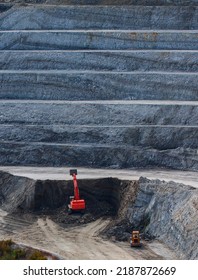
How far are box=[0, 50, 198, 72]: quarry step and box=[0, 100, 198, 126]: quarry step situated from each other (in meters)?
3.07

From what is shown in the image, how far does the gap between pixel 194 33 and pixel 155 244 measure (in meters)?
18.1

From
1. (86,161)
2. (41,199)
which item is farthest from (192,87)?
(41,199)

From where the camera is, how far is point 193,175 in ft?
125

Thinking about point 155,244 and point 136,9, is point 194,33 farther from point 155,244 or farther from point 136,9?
point 155,244

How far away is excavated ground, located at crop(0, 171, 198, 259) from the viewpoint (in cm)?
3103

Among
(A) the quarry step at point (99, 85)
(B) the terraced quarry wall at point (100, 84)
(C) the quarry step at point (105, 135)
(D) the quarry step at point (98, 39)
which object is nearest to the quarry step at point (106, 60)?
(B) the terraced quarry wall at point (100, 84)

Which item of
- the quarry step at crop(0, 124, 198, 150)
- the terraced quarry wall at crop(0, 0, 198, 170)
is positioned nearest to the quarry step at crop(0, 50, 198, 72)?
the terraced quarry wall at crop(0, 0, 198, 170)

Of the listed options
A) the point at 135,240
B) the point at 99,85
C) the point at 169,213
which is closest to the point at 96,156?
Answer: the point at 99,85

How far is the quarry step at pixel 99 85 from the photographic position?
1750 inches

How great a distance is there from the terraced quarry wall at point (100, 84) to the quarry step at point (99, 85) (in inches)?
1.7

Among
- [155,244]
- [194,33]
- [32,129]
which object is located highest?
[194,33]

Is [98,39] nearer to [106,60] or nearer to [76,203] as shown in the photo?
[106,60]

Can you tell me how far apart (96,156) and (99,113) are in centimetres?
267

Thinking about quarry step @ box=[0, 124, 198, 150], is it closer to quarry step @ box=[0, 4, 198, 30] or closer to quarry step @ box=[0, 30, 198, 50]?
quarry step @ box=[0, 30, 198, 50]
